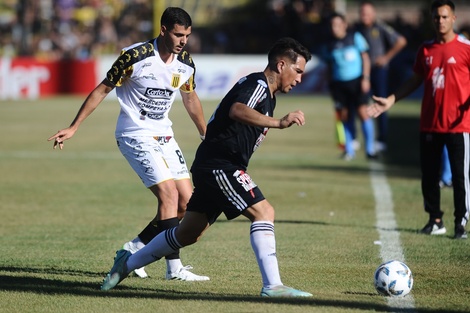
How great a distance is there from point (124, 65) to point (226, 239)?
280cm

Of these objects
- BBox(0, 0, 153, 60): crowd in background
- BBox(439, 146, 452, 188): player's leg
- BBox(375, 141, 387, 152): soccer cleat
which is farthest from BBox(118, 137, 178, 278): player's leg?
BBox(0, 0, 153, 60): crowd in background

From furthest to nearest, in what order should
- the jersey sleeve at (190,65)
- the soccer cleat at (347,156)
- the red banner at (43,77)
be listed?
the red banner at (43,77) → the soccer cleat at (347,156) → the jersey sleeve at (190,65)

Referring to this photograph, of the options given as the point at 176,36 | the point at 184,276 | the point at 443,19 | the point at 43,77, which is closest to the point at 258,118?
the point at 176,36

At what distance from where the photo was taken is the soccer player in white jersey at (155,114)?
7480 millimetres

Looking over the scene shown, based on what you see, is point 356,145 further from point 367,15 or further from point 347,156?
point 367,15

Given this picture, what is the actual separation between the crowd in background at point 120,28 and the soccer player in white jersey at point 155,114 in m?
30.4

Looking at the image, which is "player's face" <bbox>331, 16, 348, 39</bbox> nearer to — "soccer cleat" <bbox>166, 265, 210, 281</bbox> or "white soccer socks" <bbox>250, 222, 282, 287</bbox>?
"soccer cleat" <bbox>166, 265, 210, 281</bbox>

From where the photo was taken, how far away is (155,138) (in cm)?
780

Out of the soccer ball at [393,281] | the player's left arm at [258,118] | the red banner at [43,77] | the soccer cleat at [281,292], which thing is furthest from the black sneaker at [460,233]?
the red banner at [43,77]

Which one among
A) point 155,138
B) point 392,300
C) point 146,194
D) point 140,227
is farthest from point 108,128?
point 392,300

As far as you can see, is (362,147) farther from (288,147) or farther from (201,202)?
(201,202)

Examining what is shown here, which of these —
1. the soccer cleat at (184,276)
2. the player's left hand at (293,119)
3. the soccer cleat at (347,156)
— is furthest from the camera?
the soccer cleat at (347,156)

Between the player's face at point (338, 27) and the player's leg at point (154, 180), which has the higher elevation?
the player's leg at point (154, 180)

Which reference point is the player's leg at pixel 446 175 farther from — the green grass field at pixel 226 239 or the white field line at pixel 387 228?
the white field line at pixel 387 228
